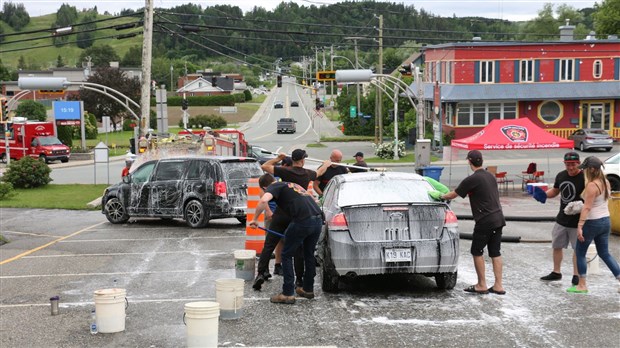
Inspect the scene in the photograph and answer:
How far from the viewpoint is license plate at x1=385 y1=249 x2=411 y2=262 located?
10703 millimetres

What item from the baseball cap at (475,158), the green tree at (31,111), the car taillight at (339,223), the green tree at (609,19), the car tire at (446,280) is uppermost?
the green tree at (609,19)

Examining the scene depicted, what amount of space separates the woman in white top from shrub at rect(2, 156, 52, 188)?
25777 mm

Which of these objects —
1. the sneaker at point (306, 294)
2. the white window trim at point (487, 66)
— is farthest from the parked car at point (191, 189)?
the white window trim at point (487, 66)

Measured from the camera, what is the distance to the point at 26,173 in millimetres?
32625

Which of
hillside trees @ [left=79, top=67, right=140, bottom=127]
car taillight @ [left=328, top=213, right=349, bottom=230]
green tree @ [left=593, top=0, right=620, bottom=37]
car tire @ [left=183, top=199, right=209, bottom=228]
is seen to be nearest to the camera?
car taillight @ [left=328, top=213, right=349, bottom=230]

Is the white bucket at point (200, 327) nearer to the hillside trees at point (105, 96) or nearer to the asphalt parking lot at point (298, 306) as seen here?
the asphalt parking lot at point (298, 306)

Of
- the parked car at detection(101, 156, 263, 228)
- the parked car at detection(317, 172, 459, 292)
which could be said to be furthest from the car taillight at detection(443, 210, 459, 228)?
the parked car at detection(101, 156, 263, 228)

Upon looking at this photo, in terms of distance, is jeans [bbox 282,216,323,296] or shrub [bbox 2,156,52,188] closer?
jeans [bbox 282,216,323,296]

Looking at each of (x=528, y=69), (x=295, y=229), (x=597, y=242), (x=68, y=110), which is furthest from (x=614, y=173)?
(x=68, y=110)

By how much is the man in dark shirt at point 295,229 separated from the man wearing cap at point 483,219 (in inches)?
68.2

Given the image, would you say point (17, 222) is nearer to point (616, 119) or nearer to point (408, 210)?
point (408, 210)

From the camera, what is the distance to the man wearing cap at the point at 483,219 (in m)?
11.0

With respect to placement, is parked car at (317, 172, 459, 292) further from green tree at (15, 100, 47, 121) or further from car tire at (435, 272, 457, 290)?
green tree at (15, 100, 47, 121)

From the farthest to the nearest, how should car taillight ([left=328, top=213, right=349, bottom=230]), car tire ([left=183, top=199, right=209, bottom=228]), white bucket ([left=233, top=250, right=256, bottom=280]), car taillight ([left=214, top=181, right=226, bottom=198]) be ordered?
car tire ([left=183, top=199, right=209, bottom=228]) → car taillight ([left=214, top=181, right=226, bottom=198]) → white bucket ([left=233, top=250, right=256, bottom=280]) → car taillight ([left=328, top=213, right=349, bottom=230])
